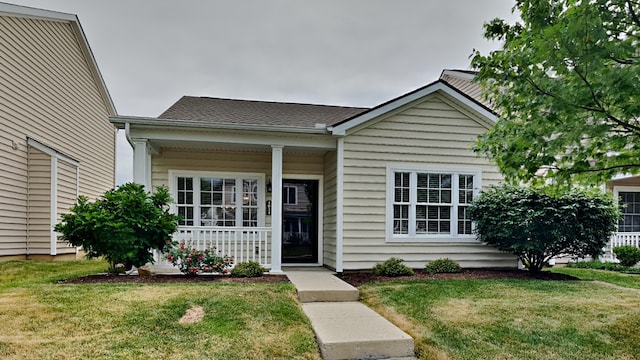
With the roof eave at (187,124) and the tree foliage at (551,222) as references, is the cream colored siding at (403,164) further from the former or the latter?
the roof eave at (187,124)

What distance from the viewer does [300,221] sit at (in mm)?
9383

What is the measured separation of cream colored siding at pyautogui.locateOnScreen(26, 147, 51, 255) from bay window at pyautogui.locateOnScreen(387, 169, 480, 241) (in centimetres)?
841

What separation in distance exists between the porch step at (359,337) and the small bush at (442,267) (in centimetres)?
314

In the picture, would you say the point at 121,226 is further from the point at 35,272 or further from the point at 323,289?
the point at 323,289

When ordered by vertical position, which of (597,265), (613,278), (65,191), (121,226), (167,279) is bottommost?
(597,265)

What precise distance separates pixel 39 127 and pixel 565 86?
11.7 m

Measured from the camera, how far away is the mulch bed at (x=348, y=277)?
629 centimetres

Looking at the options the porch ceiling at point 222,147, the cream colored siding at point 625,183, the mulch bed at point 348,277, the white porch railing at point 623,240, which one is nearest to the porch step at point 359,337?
the mulch bed at point 348,277

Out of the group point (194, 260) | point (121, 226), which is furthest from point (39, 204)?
point (194, 260)

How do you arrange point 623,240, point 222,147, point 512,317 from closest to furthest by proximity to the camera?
point 512,317, point 222,147, point 623,240

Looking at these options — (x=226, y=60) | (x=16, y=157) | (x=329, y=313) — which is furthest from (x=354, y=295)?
(x=226, y=60)

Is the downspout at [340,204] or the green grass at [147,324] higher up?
the downspout at [340,204]

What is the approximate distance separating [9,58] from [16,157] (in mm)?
2313

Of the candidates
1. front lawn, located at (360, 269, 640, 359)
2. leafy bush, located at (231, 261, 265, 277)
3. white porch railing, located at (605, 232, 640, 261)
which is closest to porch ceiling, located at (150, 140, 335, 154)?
leafy bush, located at (231, 261, 265, 277)
